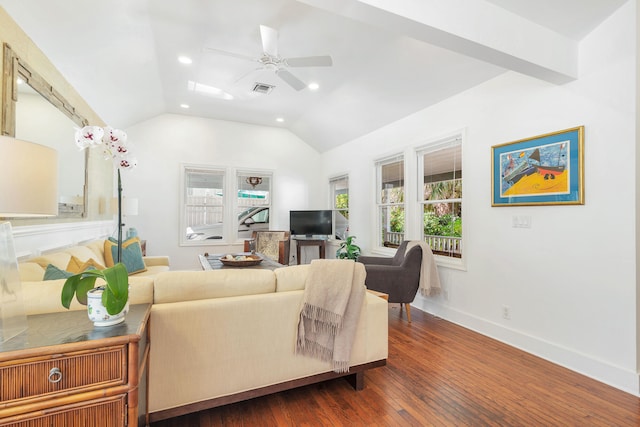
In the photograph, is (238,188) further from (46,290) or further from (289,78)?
(46,290)

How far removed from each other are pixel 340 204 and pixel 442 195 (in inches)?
107

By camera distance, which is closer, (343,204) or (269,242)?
(269,242)

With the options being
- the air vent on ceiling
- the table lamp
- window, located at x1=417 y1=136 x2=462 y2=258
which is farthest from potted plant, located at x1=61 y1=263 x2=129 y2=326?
the air vent on ceiling

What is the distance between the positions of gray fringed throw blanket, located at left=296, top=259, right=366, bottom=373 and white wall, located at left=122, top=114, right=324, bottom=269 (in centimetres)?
434

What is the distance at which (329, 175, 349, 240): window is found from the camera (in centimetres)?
607

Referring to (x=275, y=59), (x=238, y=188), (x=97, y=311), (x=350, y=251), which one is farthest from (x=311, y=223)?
(x=97, y=311)

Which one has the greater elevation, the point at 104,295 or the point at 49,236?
the point at 49,236

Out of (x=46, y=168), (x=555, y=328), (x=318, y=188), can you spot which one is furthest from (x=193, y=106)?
(x=555, y=328)

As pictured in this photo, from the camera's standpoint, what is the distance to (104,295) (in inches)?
47.3

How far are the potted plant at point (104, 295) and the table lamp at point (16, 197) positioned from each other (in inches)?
6.0

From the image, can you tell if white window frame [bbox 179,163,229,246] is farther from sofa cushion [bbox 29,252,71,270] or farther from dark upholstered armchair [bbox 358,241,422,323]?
dark upholstered armchair [bbox 358,241,422,323]

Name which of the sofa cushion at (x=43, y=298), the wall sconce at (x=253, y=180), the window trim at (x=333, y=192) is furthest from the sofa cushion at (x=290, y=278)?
the wall sconce at (x=253, y=180)

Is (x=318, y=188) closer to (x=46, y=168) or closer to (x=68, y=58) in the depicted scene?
(x=68, y=58)

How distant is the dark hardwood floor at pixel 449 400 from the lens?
71.2 inches
